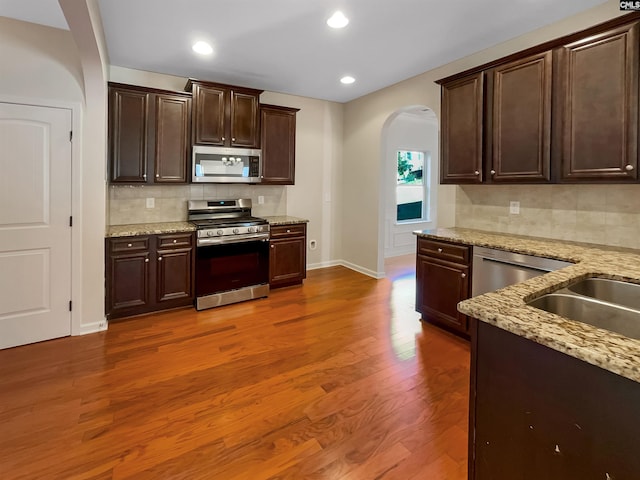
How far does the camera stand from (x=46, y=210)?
299 cm

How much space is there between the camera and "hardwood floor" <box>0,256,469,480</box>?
5.68 ft

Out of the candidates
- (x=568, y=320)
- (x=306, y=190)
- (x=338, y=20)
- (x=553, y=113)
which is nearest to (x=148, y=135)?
(x=338, y=20)

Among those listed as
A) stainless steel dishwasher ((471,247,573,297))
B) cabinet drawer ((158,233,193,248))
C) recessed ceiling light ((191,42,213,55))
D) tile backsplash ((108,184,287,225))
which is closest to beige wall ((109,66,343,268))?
tile backsplash ((108,184,287,225))

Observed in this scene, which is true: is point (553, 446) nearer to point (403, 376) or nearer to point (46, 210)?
point (403, 376)

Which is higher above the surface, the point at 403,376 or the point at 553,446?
the point at 553,446

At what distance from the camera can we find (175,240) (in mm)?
3701

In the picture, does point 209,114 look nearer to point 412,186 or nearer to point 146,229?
point 146,229

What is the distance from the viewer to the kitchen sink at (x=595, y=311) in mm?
1275

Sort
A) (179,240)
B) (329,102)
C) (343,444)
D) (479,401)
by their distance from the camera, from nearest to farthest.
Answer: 1. (479,401)
2. (343,444)
3. (179,240)
4. (329,102)

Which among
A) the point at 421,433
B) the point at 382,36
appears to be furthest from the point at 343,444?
the point at 382,36

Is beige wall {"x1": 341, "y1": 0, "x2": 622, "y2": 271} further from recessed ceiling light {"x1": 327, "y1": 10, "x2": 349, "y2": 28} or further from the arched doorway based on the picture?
the arched doorway

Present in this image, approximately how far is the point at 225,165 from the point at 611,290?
12.6ft

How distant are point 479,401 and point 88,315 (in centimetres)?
341

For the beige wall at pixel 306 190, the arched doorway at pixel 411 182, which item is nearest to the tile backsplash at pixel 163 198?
the beige wall at pixel 306 190
